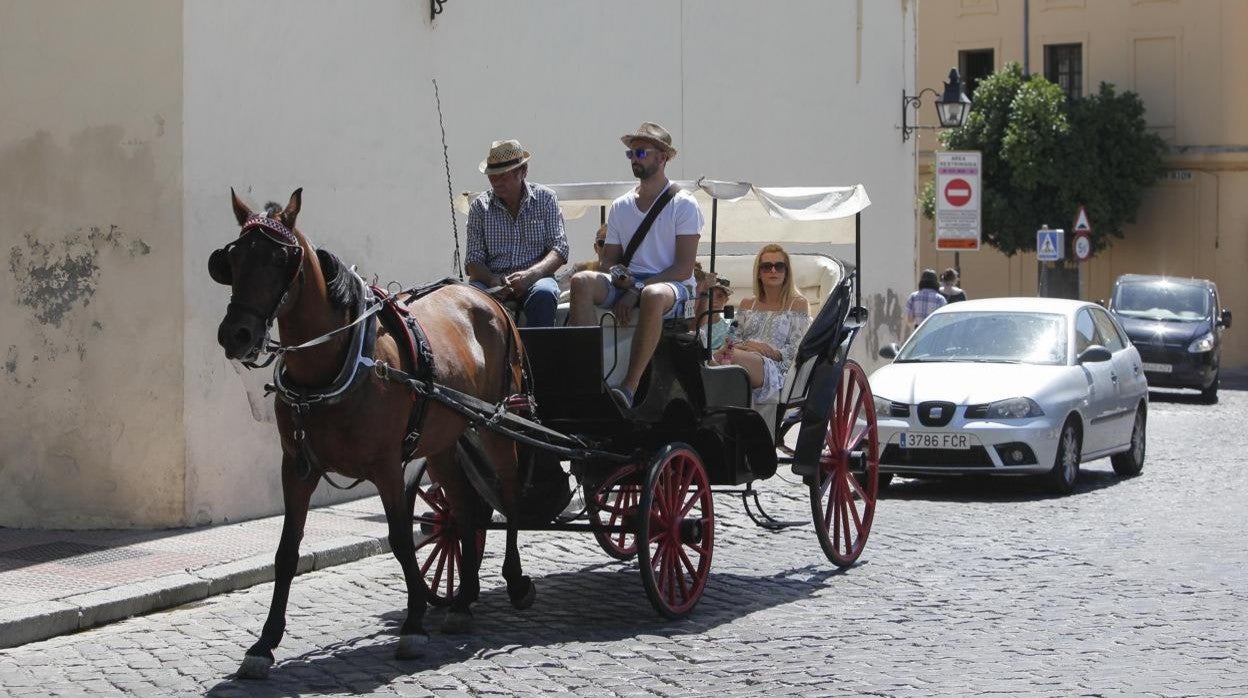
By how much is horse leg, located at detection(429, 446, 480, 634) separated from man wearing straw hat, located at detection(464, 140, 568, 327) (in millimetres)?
850

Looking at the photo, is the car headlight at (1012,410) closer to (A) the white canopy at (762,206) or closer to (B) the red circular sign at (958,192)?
(A) the white canopy at (762,206)

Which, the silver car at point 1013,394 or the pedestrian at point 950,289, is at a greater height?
the pedestrian at point 950,289

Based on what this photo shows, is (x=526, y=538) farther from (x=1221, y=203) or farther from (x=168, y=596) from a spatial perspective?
(x=1221, y=203)

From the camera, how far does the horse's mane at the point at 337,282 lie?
6.97 m

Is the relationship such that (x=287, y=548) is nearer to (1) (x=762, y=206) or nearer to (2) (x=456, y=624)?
(2) (x=456, y=624)

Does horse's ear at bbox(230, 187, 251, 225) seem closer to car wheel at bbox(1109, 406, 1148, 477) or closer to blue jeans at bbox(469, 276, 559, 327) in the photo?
blue jeans at bbox(469, 276, 559, 327)

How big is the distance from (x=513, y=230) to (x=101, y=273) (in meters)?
3.41

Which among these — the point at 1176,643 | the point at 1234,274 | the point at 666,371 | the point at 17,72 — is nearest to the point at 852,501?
the point at 666,371

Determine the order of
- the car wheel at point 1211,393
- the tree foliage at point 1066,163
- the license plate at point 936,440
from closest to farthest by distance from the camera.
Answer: the license plate at point 936,440 → the car wheel at point 1211,393 → the tree foliage at point 1066,163

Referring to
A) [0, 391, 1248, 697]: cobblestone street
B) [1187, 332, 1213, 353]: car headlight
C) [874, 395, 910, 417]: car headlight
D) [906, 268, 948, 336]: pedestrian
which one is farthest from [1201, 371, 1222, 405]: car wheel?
[0, 391, 1248, 697]: cobblestone street

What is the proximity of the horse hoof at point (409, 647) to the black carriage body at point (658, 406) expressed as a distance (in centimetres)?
154

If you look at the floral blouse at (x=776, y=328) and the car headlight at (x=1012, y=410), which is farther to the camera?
the car headlight at (x=1012, y=410)

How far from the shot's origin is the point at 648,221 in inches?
337

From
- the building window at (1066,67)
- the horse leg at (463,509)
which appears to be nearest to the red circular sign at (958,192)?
the horse leg at (463,509)
